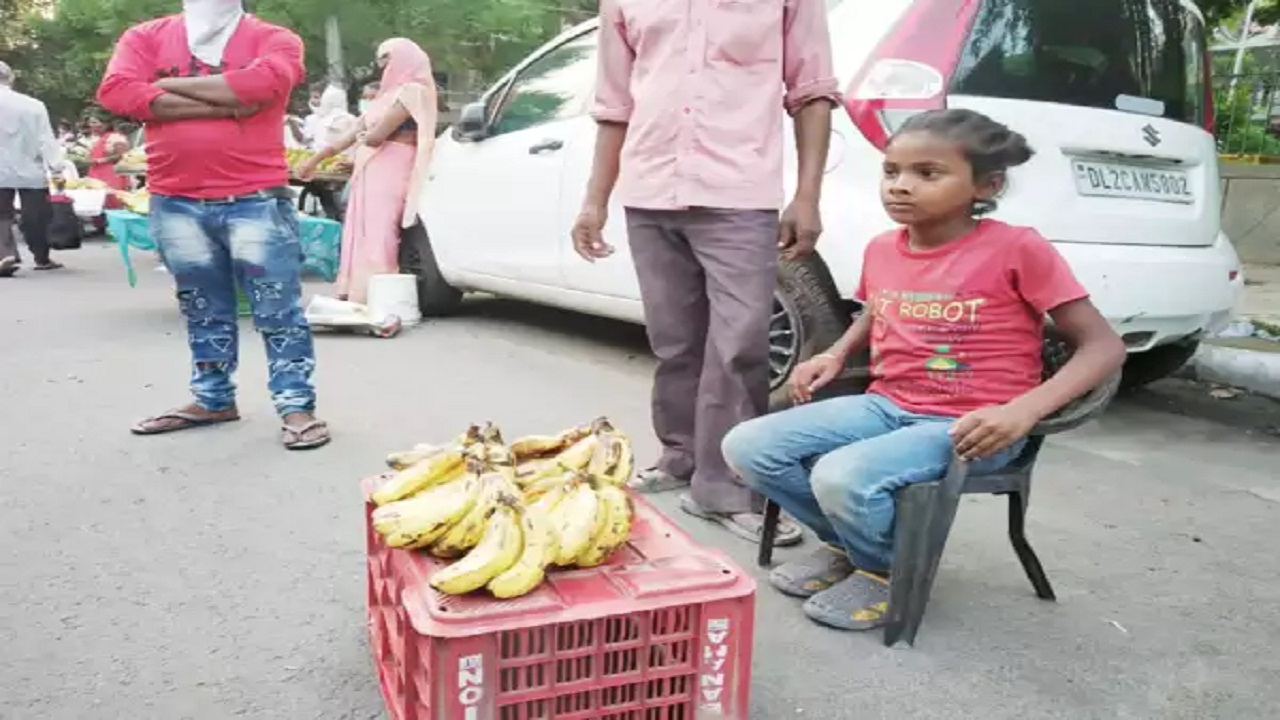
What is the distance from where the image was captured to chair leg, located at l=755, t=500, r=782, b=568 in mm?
2795

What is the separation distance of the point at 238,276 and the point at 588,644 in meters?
2.67

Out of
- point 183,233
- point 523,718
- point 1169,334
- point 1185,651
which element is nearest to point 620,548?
point 523,718

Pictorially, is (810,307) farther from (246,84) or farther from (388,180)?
(388,180)

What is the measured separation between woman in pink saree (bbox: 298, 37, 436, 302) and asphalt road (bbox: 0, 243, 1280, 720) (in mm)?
1815

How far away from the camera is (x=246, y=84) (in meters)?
3.61

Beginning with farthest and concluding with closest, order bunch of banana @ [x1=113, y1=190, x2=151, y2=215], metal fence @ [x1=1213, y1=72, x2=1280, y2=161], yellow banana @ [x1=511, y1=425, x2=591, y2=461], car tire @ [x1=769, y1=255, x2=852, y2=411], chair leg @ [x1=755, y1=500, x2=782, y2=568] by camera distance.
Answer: metal fence @ [x1=1213, y1=72, x2=1280, y2=161] → bunch of banana @ [x1=113, y1=190, x2=151, y2=215] → car tire @ [x1=769, y1=255, x2=852, y2=411] → chair leg @ [x1=755, y1=500, x2=782, y2=568] → yellow banana @ [x1=511, y1=425, x2=591, y2=461]

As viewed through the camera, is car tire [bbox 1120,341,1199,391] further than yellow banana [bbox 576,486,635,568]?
Yes

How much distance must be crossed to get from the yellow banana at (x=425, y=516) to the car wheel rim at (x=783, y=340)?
2346 millimetres

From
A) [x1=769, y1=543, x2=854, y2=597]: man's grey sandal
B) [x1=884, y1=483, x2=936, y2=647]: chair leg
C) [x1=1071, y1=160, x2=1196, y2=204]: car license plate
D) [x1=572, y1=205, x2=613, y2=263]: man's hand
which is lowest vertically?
[x1=769, y1=543, x2=854, y2=597]: man's grey sandal

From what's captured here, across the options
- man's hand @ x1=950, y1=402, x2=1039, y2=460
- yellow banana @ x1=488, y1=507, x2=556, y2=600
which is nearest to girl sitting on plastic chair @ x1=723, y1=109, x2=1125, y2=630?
man's hand @ x1=950, y1=402, x2=1039, y2=460

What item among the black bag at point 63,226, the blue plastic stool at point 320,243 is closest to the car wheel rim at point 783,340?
the blue plastic stool at point 320,243

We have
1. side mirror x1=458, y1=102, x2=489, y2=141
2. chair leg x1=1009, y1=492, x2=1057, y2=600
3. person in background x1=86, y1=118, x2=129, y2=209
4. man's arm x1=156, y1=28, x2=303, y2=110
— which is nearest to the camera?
chair leg x1=1009, y1=492, x2=1057, y2=600

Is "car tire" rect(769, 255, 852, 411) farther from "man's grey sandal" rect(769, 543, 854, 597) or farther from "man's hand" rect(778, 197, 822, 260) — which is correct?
"man's grey sandal" rect(769, 543, 854, 597)

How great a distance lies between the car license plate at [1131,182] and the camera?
3.71 m
